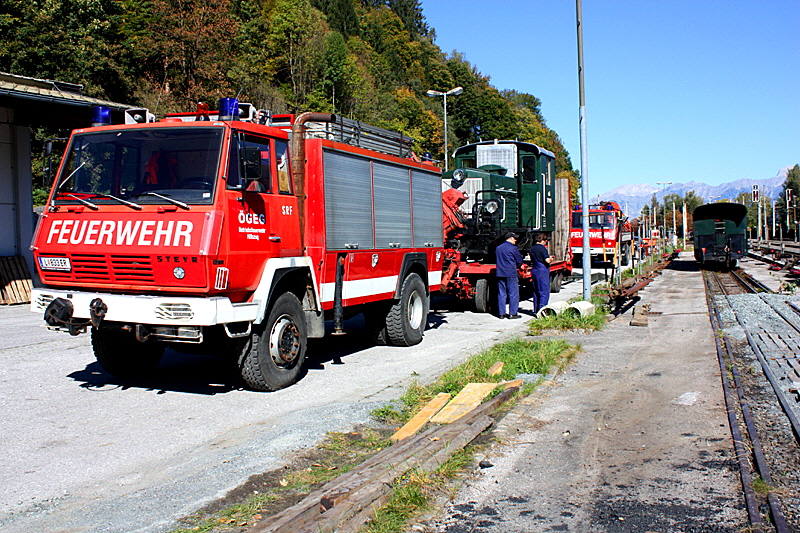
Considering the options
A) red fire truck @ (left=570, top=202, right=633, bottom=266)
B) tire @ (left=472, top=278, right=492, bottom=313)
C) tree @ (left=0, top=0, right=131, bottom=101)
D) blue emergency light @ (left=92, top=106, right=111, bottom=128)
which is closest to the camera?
blue emergency light @ (left=92, top=106, right=111, bottom=128)

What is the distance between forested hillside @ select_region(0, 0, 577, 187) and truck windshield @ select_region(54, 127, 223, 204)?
657 centimetres

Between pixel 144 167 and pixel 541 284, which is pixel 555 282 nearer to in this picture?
pixel 541 284

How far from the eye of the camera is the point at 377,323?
10914 millimetres

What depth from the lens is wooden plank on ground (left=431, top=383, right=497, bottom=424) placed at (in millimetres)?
6367

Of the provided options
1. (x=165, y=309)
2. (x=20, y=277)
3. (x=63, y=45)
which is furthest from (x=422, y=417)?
(x=63, y=45)

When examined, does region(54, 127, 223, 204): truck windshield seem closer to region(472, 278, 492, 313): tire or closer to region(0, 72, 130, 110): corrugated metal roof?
region(0, 72, 130, 110): corrugated metal roof

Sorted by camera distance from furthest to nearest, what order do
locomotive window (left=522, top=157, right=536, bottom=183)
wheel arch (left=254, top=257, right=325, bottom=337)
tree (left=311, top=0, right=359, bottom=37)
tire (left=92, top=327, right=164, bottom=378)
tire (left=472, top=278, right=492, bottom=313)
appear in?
tree (left=311, top=0, right=359, bottom=37) → locomotive window (left=522, top=157, right=536, bottom=183) → tire (left=472, top=278, right=492, bottom=313) → tire (left=92, top=327, right=164, bottom=378) → wheel arch (left=254, top=257, right=325, bottom=337)

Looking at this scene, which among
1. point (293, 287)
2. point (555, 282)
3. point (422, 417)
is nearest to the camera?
point (422, 417)

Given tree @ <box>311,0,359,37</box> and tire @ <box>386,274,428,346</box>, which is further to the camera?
tree @ <box>311,0,359,37</box>

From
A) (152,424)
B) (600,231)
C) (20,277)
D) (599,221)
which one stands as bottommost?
(152,424)

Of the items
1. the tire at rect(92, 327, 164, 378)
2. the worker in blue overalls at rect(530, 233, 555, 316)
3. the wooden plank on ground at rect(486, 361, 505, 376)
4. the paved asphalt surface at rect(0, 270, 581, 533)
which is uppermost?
the worker in blue overalls at rect(530, 233, 555, 316)

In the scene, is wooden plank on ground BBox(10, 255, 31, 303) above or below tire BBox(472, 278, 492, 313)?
above

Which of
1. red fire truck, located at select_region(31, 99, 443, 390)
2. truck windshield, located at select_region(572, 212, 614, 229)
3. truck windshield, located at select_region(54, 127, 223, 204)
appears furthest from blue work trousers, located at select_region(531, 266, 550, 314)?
truck windshield, located at select_region(572, 212, 614, 229)

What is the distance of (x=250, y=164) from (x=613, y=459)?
4.52 metres
